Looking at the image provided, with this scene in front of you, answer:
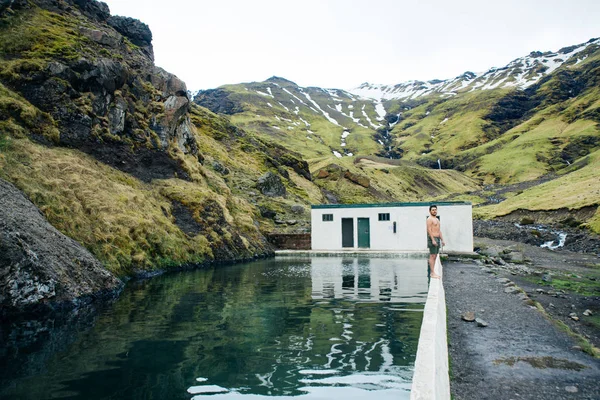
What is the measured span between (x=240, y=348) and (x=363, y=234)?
3176cm

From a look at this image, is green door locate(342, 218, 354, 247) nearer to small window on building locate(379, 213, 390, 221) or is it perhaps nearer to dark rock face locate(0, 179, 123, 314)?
small window on building locate(379, 213, 390, 221)

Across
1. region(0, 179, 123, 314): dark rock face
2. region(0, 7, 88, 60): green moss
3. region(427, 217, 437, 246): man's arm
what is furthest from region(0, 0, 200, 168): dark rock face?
region(427, 217, 437, 246): man's arm

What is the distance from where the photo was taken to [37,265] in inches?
536

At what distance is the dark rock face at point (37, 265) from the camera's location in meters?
12.8

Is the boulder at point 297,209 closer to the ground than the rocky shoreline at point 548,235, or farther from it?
farther from it

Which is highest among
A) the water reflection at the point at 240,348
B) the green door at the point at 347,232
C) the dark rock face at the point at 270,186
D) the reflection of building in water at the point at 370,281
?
the dark rock face at the point at 270,186

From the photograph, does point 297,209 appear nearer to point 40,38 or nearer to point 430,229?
point 40,38

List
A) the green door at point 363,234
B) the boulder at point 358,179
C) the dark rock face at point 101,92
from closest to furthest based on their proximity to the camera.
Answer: the dark rock face at point 101,92
the green door at point 363,234
the boulder at point 358,179

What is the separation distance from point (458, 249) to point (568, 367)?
29.7m

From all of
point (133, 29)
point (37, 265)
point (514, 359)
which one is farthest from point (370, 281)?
point (133, 29)

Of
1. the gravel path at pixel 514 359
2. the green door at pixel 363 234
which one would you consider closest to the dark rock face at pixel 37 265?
the gravel path at pixel 514 359

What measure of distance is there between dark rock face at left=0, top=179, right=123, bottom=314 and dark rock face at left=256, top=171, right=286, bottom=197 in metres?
37.1

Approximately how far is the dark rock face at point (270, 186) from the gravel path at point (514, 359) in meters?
42.3

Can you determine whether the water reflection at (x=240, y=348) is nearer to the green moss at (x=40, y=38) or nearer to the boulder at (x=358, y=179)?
the green moss at (x=40, y=38)
